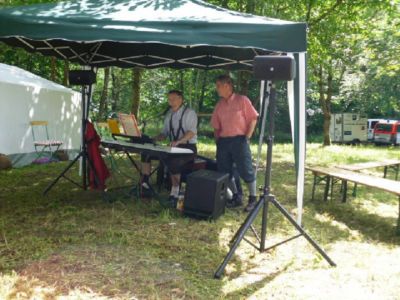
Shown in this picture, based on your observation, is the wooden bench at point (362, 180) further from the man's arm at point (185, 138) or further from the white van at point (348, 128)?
the white van at point (348, 128)

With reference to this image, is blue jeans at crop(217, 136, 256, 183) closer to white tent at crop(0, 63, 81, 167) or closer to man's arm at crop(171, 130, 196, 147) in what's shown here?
man's arm at crop(171, 130, 196, 147)

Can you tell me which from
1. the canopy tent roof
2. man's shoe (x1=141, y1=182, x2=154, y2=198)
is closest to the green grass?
man's shoe (x1=141, y1=182, x2=154, y2=198)

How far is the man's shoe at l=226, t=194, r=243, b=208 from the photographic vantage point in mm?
5395

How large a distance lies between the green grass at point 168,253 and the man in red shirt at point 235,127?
567mm

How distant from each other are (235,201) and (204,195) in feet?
2.88

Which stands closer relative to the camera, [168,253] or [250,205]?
[168,253]

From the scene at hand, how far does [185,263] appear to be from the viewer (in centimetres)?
352

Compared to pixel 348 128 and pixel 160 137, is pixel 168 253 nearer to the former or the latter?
pixel 160 137

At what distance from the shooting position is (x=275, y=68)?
3293 mm

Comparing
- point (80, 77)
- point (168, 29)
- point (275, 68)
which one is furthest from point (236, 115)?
point (80, 77)

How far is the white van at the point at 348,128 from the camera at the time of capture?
19531 millimetres

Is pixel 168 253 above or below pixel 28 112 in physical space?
below

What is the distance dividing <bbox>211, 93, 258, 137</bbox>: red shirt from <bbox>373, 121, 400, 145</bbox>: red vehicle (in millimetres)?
15589

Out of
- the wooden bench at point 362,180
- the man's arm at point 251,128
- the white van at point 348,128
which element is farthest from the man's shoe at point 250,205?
the white van at point 348,128
